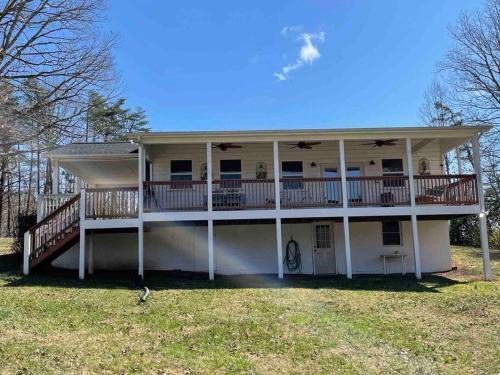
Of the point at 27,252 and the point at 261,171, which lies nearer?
the point at 27,252

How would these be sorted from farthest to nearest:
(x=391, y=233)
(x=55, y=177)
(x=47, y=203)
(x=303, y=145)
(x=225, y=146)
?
(x=391, y=233) → (x=303, y=145) → (x=225, y=146) → (x=55, y=177) → (x=47, y=203)

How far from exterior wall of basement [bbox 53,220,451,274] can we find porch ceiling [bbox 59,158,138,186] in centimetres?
244

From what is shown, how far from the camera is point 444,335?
7289mm

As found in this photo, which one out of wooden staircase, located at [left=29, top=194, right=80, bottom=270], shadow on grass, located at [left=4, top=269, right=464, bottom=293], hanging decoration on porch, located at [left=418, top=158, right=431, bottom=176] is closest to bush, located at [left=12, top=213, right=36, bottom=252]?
shadow on grass, located at [left=4, top=269, right=464, bottom=293]

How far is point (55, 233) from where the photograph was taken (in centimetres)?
1284

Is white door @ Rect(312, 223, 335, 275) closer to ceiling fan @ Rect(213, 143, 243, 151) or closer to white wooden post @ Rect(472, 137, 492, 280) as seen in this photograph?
ceiling fan @ Rect(213, 143, 243, 151)

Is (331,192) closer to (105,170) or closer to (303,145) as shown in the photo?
(303,145)

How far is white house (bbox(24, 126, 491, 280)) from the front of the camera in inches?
508

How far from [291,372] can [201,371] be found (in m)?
1.16

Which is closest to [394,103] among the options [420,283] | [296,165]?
[296,165]

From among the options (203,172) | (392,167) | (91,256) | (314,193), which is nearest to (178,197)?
(203,172)

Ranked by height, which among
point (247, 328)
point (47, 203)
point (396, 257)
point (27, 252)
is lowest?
point (247, 328)

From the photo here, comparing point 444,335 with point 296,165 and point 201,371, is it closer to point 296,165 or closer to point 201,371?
point 201,371

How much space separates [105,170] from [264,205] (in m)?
6.59
